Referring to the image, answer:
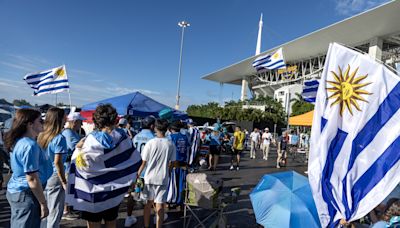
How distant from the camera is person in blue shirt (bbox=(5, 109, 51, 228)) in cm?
240

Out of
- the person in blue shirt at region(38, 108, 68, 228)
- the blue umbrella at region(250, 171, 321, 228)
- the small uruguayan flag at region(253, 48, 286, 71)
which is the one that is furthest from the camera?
the small uruguayan flag at region(253, 48, 286, 71)

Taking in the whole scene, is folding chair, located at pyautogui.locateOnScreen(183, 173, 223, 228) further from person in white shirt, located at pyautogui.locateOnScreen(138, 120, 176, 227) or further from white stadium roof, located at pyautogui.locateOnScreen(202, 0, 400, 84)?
white stadium roof, located at pyautogui.locateOnScreen(202, 0, 400, 84)

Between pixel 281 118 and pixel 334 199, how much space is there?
48.1 meters

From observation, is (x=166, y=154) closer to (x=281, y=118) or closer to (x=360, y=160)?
(x=360, y=160)

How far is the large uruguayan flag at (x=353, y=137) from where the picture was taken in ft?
6.79

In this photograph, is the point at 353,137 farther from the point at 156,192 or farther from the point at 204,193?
the point at 156,192

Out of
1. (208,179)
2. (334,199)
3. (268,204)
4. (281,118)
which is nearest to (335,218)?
(334,199)

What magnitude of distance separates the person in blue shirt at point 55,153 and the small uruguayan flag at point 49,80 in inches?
297

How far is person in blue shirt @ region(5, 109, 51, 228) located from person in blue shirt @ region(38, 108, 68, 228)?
2.10 feet

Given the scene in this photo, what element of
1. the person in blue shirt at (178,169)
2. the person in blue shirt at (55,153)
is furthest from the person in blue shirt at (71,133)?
the person in blue shirt at (178,169)

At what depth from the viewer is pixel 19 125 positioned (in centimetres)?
253

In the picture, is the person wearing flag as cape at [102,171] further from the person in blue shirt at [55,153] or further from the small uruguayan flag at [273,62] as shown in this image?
the small uruguayan flag at [273,62]

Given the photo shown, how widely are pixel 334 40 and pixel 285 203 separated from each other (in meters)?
49.4

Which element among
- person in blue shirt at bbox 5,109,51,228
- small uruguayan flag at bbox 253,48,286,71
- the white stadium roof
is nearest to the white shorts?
person in blue shirt at bbox 5,109,51,228
